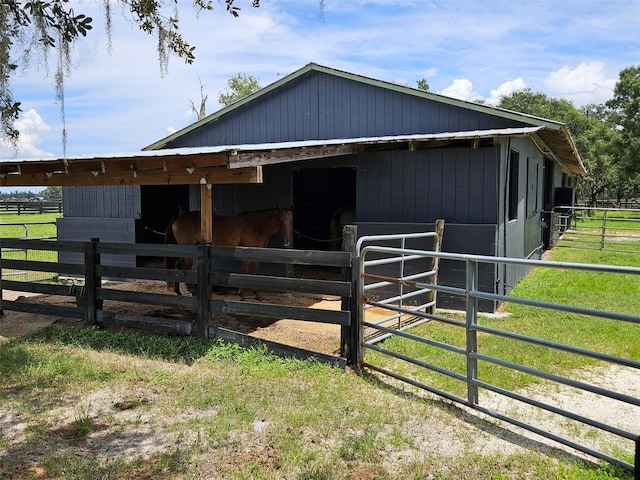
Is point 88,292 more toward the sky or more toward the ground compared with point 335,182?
more toward the ground

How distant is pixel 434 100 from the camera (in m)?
9.12

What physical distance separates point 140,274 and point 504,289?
219 inches

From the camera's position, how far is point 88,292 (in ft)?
22.2

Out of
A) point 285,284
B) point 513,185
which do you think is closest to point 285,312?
point 285,284

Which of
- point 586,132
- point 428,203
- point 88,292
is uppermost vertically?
point 586,132

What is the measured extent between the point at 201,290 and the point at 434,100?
5563mm

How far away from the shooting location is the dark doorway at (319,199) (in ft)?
44.6

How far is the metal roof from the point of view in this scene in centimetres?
576

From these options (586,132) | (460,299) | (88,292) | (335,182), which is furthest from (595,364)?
(586,132)

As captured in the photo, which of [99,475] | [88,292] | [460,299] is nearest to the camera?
[99,475]

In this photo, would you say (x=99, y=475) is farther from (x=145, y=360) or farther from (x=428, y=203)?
(x=428, y=203)

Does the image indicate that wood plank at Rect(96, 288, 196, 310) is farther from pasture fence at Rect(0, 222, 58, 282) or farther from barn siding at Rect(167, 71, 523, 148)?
barn siding at Rect(167, 71, 523, 148)

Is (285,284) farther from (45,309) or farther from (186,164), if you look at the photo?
(45,309)

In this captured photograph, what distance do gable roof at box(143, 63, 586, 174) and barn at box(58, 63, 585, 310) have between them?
26mm
